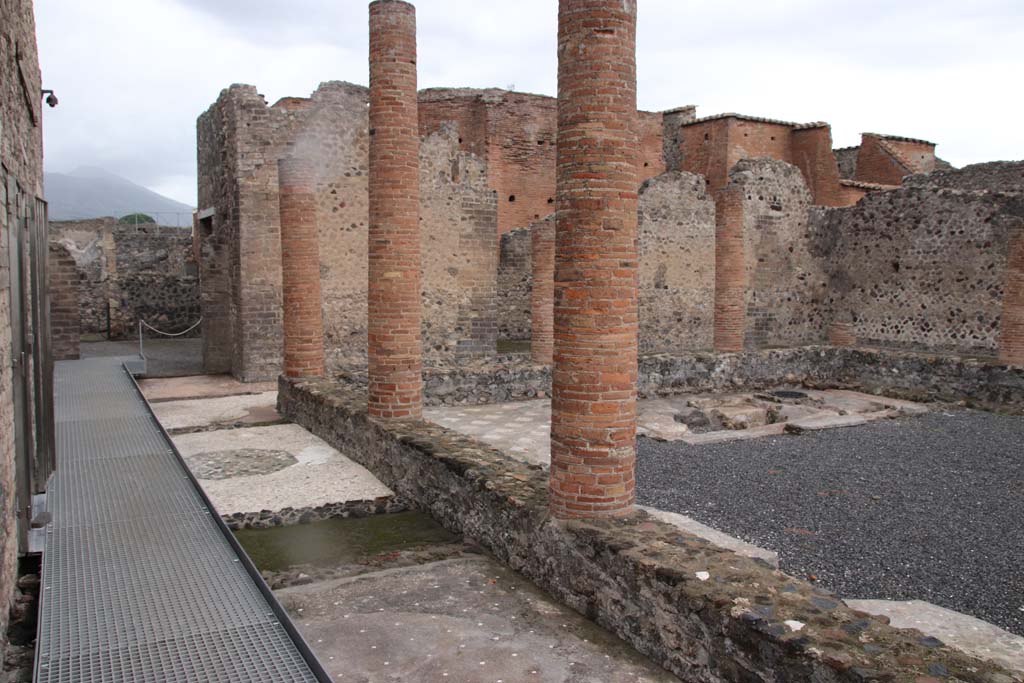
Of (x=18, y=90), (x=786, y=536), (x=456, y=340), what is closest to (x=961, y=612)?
(x=786, y=536)

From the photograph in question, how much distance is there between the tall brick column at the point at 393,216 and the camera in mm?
7836

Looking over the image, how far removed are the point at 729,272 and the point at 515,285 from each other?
6.50 metres

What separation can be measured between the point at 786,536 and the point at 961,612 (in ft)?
4.70

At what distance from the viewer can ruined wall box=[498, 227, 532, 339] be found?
791 inches

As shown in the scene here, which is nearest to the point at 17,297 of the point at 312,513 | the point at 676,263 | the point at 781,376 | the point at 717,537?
the point at 312,513

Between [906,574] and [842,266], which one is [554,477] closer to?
[906,574]

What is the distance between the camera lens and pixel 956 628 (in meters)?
4.57

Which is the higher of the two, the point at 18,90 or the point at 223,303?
the point at 18,90

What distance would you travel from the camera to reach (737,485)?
302 inches

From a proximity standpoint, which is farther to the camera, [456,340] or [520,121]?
[520,121]

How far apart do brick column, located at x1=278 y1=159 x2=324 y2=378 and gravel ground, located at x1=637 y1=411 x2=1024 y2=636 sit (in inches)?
177

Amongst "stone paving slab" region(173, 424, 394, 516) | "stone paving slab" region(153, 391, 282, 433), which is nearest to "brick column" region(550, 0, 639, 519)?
"stone paving slab" region(173, 424, 394, 516)

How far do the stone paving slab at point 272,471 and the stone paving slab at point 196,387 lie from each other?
3002mm

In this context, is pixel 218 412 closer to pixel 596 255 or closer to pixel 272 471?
pixel 272 471
